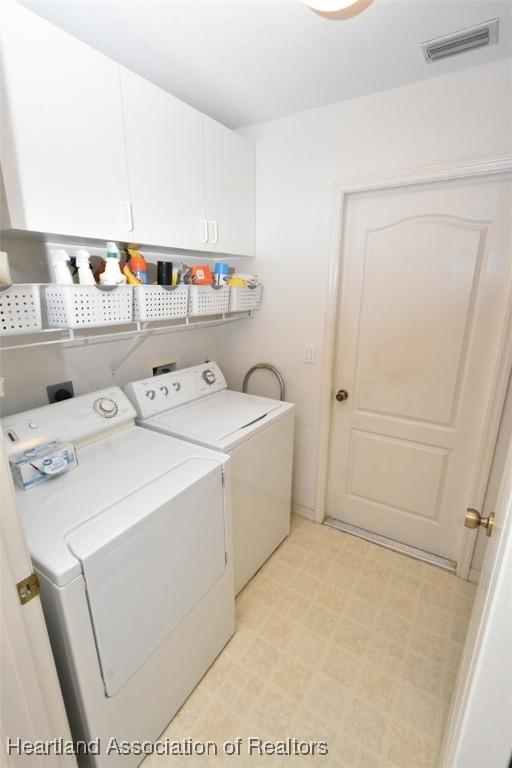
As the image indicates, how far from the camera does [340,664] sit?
59.7 inches

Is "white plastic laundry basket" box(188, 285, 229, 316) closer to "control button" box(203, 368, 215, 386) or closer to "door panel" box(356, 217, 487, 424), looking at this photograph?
"control button" box(203, 368, 215, 386)

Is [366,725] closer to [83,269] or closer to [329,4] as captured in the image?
[83,269]

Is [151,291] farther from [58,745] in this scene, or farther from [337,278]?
[58,745]

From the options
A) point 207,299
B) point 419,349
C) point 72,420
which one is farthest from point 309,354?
point 72,420

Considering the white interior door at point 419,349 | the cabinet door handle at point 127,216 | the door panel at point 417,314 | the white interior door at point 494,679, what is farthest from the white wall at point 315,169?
the white interior door at point 494,679

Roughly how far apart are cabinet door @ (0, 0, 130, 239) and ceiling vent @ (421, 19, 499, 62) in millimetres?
1212

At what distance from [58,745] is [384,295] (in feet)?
6.99

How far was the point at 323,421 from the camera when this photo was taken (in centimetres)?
221

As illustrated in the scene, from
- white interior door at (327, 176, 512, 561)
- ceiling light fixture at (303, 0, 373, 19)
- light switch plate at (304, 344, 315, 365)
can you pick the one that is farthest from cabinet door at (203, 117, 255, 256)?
ceiling light fixture at (303, 0, 373, 19)

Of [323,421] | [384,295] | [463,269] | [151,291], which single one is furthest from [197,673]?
[463,269]

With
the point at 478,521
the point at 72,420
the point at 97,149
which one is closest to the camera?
the point at 478,521

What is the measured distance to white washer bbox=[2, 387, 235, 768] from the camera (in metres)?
0.94

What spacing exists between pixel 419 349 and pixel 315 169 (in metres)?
1.14

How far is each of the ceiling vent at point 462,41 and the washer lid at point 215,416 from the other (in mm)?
1672
